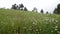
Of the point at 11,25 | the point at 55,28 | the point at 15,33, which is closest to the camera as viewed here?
the point at 15,33

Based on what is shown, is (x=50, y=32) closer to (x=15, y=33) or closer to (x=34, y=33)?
(x=34, y=33)

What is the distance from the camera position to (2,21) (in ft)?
31.7

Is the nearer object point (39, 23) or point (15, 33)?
point (15, 33)

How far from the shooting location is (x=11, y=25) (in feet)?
30.3

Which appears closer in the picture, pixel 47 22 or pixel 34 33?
pixel 34 33

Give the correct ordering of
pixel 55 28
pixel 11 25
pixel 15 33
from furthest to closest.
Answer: pixel 55 28 < pixel 11 25 < pixel 15 33

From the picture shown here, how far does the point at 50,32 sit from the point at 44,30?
12.1 inches

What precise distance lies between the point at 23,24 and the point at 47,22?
1.52 metres

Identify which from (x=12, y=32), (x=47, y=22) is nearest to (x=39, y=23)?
(x=47, y=22)

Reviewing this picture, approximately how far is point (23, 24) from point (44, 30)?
1055mm

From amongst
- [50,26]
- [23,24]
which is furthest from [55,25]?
[23,24]

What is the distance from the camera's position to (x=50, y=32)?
9609 mm

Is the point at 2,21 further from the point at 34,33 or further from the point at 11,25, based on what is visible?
the point at 34,33

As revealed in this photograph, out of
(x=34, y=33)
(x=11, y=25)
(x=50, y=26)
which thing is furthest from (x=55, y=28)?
(x=11, y=25)
